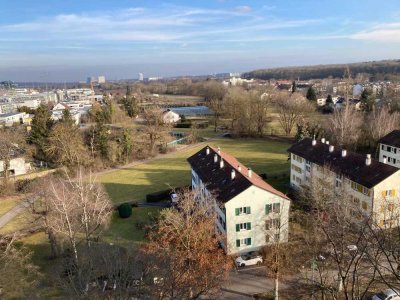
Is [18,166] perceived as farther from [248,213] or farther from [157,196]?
[248,213]

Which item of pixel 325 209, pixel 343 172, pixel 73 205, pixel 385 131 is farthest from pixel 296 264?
pixel 385 131

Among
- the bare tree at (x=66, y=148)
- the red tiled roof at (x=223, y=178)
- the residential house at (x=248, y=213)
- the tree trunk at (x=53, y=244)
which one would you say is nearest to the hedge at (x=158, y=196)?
the red tiled roof at (x=223, y=178)

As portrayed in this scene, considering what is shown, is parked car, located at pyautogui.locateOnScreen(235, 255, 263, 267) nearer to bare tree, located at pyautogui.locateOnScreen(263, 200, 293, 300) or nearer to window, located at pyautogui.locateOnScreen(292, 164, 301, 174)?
bare tree, located at pyautogui.locateOnScreen(263, 200, 293, 300)

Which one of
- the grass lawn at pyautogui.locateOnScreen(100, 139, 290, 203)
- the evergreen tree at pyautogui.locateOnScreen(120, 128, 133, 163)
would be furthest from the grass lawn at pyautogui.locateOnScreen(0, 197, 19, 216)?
the evergreen tree at pyautogui.locateOnScreen(120, 128, 133, 163)

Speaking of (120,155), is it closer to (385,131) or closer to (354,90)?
(385,131)

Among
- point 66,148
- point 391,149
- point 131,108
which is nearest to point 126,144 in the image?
point 66,148

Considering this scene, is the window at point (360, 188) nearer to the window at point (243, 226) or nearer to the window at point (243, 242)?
the window at point (243, 226)

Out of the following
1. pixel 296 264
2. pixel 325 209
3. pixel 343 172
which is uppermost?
pixel 343 172
